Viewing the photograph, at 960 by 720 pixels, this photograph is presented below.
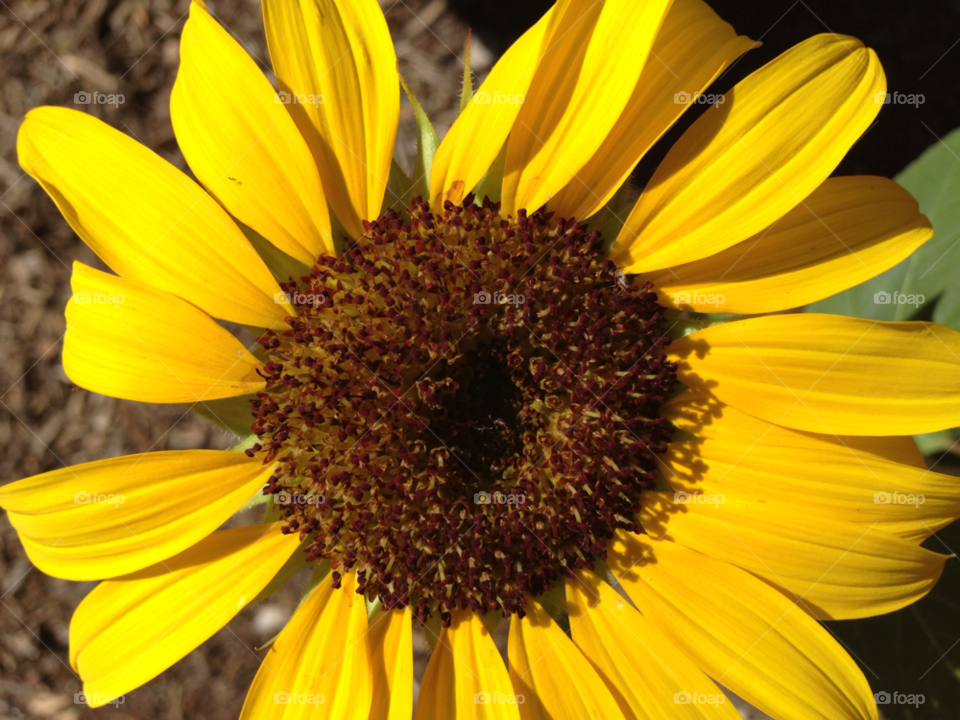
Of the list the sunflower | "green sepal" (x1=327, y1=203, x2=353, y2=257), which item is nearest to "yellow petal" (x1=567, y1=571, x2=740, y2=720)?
the sunflower

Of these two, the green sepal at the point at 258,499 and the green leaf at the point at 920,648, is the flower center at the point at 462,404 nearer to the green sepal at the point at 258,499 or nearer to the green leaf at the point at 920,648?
the green sepal at the point at 258,499

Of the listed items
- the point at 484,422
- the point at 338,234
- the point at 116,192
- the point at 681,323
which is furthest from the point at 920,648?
the point at 116,192

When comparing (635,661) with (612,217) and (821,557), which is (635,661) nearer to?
(821,557)

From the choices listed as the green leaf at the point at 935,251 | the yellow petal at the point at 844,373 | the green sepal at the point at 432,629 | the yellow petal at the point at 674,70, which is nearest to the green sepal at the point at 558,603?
the green sepal at the point at 432,629

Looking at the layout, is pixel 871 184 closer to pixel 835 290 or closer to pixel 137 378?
pixel 835 290

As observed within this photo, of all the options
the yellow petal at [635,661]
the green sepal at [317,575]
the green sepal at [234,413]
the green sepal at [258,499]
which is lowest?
the green sepal at [317,575]

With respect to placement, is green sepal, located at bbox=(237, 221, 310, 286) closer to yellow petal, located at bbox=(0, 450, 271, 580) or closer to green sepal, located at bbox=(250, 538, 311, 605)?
yellow petal, located at bbox=(0, 450, 271, 580)

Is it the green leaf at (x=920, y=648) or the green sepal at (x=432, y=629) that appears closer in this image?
the green sepal at (x=432, y=629)

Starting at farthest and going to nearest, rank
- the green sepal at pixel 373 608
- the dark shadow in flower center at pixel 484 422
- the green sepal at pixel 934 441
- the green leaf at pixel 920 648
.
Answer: the green sepal at pixel 934 441 → the green leaf at pixel 920 648 → the green sepal at pixel 373 608 → the dark shadow in flower center at pixel 484 422
